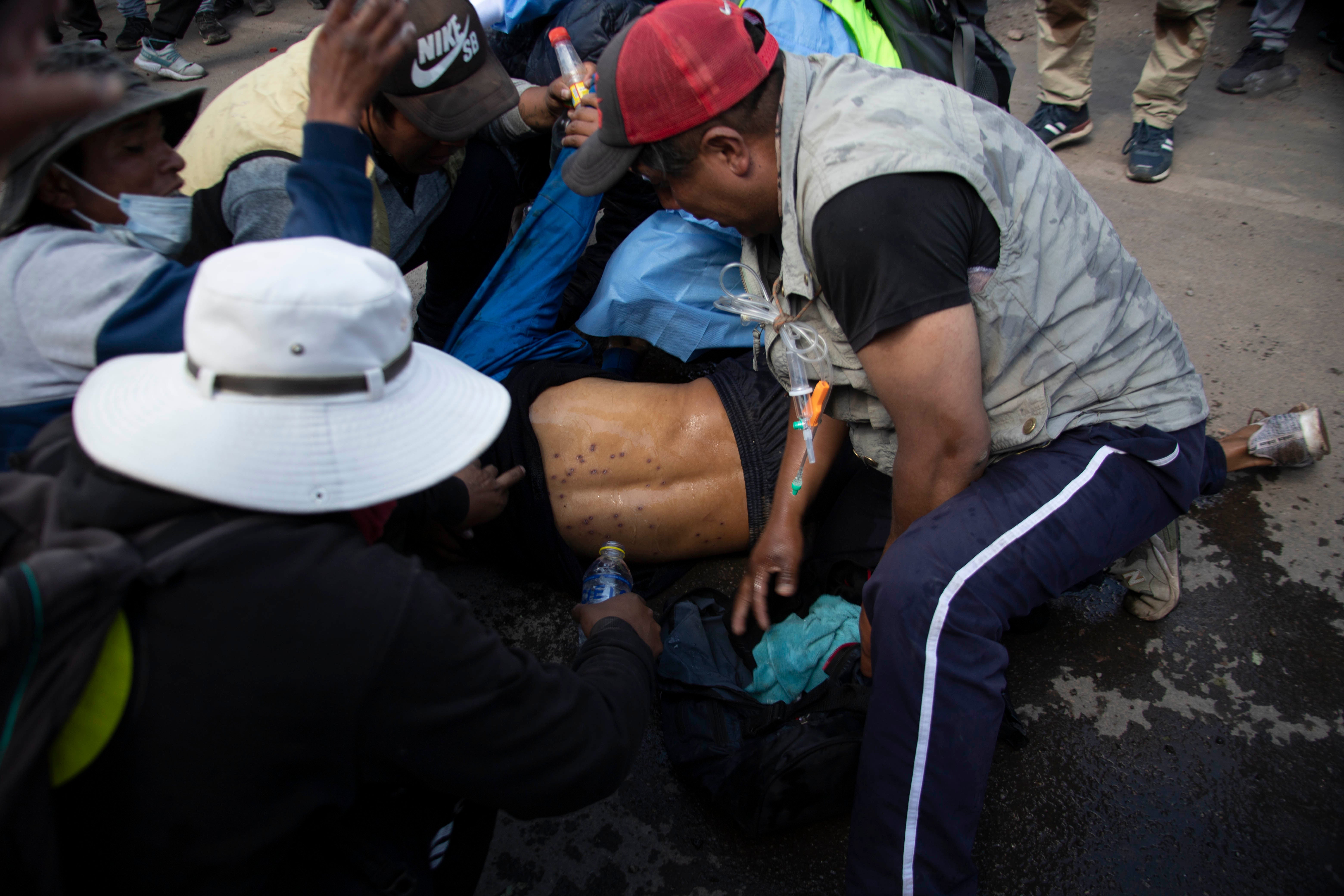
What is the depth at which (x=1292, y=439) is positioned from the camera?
2375 mm

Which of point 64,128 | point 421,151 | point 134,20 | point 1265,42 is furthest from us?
point 134,20

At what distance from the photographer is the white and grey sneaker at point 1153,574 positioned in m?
2.12

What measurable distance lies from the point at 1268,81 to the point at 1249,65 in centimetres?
13

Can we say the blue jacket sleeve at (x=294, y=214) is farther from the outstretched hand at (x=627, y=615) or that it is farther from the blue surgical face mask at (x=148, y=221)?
the outstretched hand at (x=627, y=615)

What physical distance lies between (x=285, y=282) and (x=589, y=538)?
4.77 ft

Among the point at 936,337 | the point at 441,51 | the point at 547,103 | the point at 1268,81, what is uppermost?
the point at 441,51

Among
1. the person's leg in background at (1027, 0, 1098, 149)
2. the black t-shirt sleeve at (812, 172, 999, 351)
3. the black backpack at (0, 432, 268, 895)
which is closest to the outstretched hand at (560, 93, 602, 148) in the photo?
the black t-shirt sleeve at (812, 172, 999, 351)

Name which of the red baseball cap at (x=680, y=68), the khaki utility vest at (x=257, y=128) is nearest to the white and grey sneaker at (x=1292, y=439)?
the red baseball cap at (x=680, y=68)

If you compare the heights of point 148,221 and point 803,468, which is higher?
point 148,221

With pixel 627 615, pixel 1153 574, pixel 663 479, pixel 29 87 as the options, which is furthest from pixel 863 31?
pixel 29 87

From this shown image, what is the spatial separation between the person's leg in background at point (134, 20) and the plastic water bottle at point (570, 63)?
16.2 feet

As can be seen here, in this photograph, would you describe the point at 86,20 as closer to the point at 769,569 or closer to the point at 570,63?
the point at 570,63

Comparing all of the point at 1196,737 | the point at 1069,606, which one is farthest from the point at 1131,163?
the point at 1196,737

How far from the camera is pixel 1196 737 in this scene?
194cm
